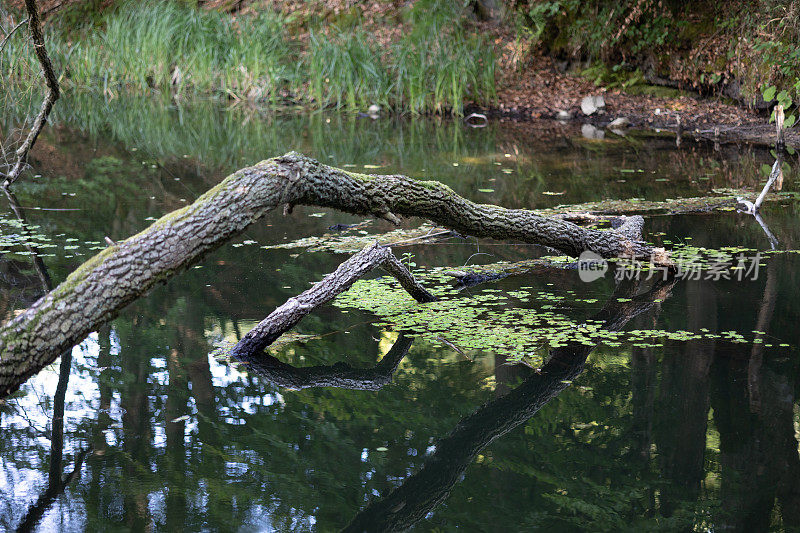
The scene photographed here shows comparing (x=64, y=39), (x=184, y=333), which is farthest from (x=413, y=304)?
(x=64, y=39)

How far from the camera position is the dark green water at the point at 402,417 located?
244 cm

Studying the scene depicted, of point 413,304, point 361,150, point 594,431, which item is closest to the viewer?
point 594,431

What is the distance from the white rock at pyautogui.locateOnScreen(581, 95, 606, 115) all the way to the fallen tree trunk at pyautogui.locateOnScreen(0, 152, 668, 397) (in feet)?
26.5

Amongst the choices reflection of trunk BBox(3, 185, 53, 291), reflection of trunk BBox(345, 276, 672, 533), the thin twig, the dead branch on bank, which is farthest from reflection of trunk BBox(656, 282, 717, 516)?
the thin twig

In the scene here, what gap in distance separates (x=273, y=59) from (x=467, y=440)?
10.2m

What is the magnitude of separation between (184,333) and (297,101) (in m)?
8.97

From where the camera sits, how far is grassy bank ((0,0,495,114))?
36.9ft

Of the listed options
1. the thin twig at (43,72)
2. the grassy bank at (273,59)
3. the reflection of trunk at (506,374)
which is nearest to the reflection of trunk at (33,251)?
the thin twig at (43,72)

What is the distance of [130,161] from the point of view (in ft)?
26.1

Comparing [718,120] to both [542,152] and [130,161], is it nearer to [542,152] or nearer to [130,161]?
[542,152]

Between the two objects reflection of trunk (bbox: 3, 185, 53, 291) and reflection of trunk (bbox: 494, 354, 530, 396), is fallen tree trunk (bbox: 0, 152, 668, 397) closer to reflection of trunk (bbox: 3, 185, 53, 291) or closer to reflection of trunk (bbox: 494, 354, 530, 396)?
reflection of trunk (bbox: 494, 354, 530, 396)

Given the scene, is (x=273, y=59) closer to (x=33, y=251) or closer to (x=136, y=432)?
(x=33, y=251)

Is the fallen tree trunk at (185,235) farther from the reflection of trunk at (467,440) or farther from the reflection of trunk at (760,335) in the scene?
the reflection of trunk at (760,335)

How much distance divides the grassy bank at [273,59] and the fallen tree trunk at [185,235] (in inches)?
314
